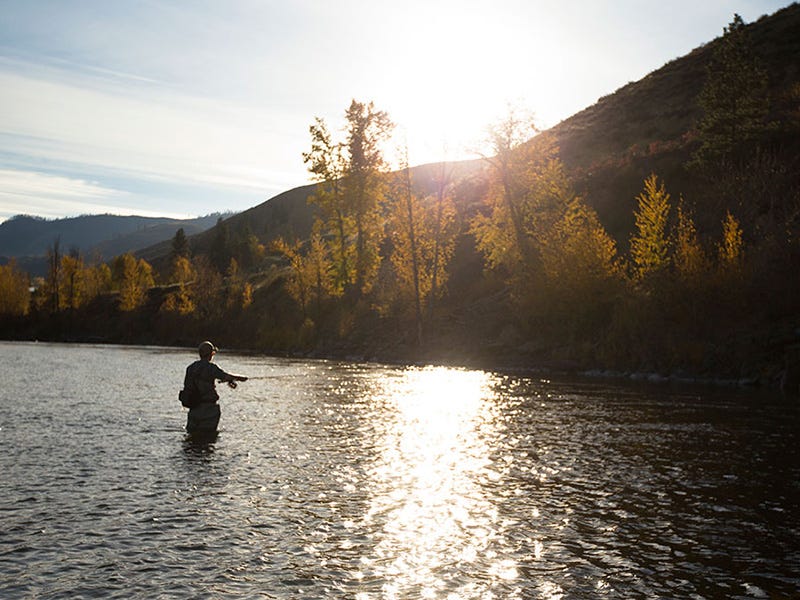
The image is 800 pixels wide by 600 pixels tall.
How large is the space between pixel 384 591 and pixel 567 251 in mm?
44595

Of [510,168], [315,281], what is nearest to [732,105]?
[510,168]

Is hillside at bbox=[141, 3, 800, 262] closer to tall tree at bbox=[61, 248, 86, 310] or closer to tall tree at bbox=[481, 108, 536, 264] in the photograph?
tall tree at bbox=[481, 108, 536, 264]

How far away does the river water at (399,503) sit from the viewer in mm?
9203

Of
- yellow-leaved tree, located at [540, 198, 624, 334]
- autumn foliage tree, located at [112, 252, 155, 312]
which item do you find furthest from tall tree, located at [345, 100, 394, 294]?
autumn foliage tree, located at [112, 252, 155, 312]

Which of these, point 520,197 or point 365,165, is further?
point 365,165

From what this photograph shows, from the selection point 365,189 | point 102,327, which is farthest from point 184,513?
point 102,327

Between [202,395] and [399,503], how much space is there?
945 cm

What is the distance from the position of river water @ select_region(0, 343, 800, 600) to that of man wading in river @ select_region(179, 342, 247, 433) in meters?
0.67

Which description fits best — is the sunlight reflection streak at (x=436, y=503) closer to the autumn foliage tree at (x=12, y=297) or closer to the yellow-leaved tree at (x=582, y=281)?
the yellow-leaved tree at (x=582, y=281)

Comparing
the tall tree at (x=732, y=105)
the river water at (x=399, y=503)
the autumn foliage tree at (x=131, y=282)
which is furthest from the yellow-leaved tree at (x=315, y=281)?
the river water at (x=399, y=503)

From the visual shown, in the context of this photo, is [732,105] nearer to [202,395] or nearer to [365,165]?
[365,165]

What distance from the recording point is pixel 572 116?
128 meters

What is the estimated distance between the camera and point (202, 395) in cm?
2038

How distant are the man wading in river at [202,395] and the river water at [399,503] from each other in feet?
2.21
